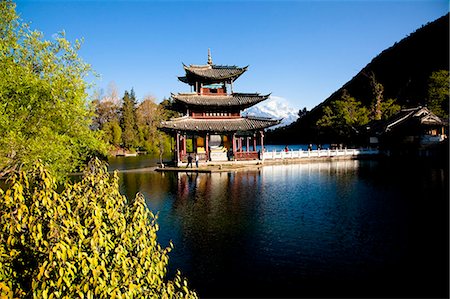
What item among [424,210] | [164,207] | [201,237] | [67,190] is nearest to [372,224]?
[424,210]

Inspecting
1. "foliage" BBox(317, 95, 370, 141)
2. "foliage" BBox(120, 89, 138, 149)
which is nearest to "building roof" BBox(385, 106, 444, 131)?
"foliage" BBox(317, 95, 370, 141)

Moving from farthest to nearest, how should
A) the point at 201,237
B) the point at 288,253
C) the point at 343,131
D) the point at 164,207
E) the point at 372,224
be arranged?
the point at 343,131
the point at 164,207
the point at 372,224
the point at 201,237
the point at 288,253

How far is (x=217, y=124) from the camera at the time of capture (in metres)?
37.8

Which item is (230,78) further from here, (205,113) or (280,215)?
(280,215)

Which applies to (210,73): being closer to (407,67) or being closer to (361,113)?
(361,113)

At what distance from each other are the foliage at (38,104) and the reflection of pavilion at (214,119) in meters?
20.9

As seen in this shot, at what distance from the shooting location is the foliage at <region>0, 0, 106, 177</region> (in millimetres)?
11289

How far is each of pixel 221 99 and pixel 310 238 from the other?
99.0ft

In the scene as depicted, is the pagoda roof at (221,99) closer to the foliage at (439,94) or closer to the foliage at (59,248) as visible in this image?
the foliage at (439,94)

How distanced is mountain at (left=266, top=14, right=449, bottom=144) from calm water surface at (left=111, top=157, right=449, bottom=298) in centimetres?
7045

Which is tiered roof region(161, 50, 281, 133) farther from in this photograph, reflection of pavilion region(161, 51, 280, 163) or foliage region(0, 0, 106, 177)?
foliage region(0, 0, 106, 177)

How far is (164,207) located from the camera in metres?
16.8

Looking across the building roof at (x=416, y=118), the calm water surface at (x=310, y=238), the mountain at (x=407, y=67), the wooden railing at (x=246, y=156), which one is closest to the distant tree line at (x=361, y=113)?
the building roof at (x=416, y=118)

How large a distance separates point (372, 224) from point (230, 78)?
30.6 m
